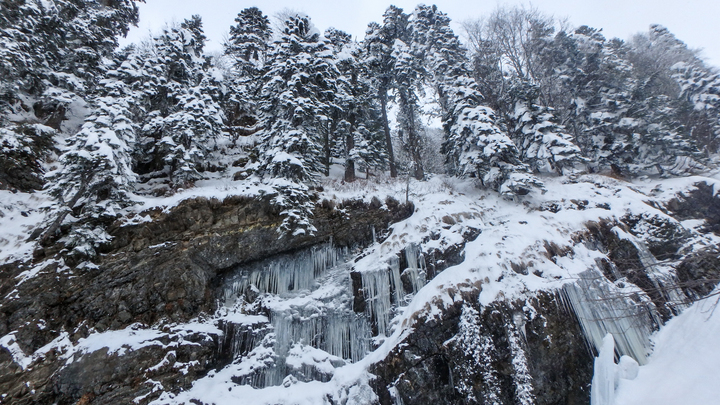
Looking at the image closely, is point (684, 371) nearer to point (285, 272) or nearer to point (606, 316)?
point (606, 316)

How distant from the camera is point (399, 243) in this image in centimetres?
1012

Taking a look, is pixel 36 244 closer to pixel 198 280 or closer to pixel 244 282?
pixel 198 280

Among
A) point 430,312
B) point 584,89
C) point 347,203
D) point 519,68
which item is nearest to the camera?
point 430,312

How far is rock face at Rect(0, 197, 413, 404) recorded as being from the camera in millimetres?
6980

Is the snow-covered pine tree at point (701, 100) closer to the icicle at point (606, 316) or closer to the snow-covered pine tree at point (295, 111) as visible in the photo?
the icicle at point (606, 316)

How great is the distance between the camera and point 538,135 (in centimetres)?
1446

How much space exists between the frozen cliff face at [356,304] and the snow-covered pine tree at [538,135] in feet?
9.85

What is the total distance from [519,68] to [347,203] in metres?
16.0

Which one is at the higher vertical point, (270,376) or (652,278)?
(652,278)

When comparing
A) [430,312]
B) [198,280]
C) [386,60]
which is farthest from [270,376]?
[386,60]

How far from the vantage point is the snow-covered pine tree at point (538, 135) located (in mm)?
13953

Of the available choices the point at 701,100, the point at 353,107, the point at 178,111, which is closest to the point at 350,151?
the point at 353,107

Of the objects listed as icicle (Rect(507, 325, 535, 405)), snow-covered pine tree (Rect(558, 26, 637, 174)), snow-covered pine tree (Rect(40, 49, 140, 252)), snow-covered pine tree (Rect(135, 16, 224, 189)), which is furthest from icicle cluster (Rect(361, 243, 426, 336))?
snow-covered pine tree (Rect(558, 26, 637, 174))

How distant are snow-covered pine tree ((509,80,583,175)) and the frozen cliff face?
9.85ft
